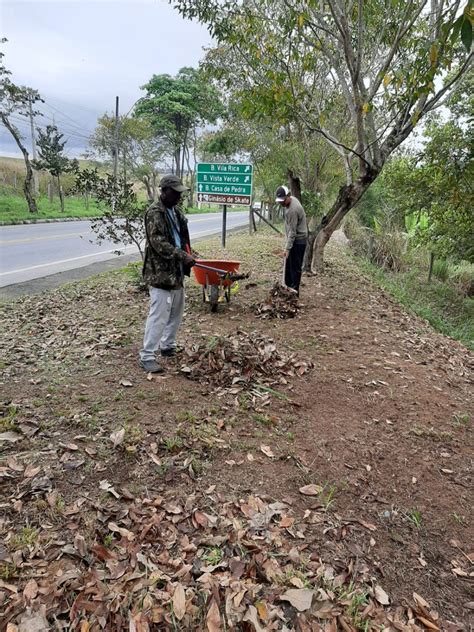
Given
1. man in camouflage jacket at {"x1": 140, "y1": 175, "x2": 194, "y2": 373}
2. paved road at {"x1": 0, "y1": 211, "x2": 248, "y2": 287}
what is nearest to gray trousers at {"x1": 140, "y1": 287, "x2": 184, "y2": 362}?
man in camouflage jacket at {"x1": 140, "y1": 175, "x2": 194, "y2": 373}

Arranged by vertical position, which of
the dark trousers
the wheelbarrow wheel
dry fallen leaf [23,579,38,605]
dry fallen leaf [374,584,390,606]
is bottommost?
dry fallen leaf [374,584,390,606]

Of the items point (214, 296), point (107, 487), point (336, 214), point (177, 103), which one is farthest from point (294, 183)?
point (177, 103)

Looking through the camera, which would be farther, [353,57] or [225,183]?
[225,183]

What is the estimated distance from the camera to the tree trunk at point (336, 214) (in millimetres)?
7820

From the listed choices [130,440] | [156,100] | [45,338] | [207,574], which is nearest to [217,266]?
[45,338]

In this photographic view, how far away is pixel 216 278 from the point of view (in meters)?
6.00

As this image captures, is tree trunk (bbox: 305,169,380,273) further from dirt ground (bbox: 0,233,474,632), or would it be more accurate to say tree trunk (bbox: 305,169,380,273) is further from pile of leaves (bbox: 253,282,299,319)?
dirt ground (bbox: 0,233,474,632)

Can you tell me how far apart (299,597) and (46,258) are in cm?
1148

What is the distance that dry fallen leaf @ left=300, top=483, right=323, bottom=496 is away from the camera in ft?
9.15

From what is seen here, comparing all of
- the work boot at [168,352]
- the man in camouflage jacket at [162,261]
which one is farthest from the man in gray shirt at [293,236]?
the work boot at [168,352]

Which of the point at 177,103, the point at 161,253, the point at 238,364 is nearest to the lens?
the point at 161,253

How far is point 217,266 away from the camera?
581 centimetres

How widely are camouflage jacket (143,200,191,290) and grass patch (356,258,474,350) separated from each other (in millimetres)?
5813

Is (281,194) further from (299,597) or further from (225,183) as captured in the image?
(225,183)
